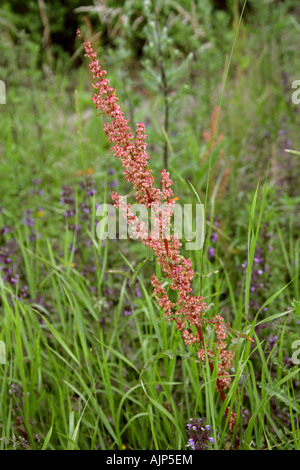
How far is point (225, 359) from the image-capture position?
4.55 feet

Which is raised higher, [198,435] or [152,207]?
[152,207]

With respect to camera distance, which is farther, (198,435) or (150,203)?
(198,435)

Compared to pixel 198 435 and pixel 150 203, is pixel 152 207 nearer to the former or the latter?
pixel 150 203

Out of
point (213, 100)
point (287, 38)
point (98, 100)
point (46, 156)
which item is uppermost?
point (287, 38)

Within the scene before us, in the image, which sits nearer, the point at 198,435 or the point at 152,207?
the point at 152,207

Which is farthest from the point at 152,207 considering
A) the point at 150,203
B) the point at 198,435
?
the point at 198,435

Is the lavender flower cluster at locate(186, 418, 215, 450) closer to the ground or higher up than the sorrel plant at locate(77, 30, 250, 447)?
closer to the ground

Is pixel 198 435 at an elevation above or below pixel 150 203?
below

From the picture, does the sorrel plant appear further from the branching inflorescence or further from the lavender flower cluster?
the lavender flower cluster

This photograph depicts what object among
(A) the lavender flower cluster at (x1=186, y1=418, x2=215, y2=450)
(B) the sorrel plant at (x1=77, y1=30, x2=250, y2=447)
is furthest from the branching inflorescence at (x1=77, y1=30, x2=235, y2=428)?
(A) the lavender flower cluster at (x1=186, y1=418, x2=215, y2=450)

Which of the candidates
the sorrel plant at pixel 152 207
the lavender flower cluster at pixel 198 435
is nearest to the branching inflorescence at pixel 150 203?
the sorrel plant at pixel 152 207

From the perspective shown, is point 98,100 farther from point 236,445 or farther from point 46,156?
point 46,156

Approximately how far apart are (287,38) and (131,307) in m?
4.08
